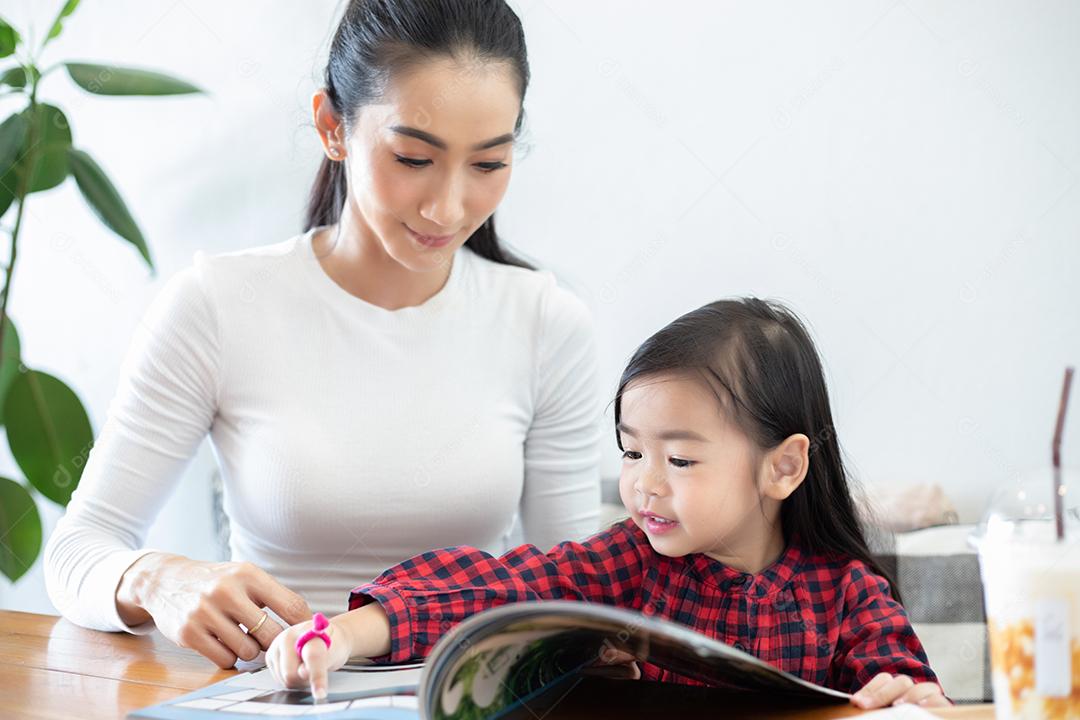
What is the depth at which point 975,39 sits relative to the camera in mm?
1960

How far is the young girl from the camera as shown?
3.00 ft

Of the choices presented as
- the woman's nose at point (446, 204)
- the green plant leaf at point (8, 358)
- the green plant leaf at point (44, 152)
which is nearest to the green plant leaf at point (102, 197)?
the green plant leaf at point (44, 152)

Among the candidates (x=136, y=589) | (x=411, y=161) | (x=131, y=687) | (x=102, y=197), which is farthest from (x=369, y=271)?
(x=102, y=197)

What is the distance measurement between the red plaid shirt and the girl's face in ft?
0.15

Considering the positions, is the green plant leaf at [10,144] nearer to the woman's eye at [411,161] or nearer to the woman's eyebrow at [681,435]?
the woman's eye at [411,161]

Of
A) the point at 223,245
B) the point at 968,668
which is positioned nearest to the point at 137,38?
the point at 223,245

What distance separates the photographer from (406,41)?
1.18 meters

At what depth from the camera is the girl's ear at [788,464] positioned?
39.5 inches

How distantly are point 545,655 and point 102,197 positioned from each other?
1416 mm

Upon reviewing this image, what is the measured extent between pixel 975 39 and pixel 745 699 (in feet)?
5.10

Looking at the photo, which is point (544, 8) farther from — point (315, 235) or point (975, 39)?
point (315, 235)

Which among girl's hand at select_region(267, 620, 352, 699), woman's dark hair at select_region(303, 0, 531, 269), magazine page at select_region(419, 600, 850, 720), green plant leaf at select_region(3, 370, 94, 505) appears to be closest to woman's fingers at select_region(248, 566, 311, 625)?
girl's hand at select_region(267, 620, 352, 699)

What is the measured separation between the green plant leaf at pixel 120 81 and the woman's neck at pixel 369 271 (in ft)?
2.17

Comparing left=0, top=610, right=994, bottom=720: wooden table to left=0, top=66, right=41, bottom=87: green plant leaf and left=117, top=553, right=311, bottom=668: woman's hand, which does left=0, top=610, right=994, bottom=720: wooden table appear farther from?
left=0, top=66, right=41, bottom=87: green plant leaf
